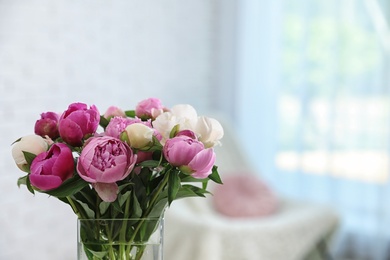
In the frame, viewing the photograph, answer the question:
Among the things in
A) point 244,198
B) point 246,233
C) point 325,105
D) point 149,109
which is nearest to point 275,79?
point 325,105

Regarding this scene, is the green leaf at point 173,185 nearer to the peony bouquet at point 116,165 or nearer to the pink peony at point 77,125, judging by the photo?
the peony bouquet at point 116,165

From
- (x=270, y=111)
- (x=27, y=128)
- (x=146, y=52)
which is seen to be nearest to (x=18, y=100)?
(x=27, y=128)

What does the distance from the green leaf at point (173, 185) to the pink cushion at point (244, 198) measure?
226 centimetres

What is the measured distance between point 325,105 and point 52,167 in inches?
119

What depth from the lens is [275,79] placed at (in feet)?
12.9

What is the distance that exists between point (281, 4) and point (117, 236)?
10.0 ft

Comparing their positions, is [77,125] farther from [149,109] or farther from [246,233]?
[246,233]

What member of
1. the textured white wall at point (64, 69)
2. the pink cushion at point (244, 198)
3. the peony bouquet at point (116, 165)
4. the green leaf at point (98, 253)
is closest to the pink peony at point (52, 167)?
the peony bouquet at point (116, 165)

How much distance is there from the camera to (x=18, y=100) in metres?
2.60

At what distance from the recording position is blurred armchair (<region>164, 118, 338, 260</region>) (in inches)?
111

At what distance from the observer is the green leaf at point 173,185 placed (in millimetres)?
942

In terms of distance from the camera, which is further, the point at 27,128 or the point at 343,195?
the point at 343,195

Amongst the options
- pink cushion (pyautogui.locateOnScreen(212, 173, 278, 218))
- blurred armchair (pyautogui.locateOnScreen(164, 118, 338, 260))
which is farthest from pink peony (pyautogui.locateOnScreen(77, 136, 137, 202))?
pink cushion (pyautogui.locateOnScreen(212, 173, 278, 218))

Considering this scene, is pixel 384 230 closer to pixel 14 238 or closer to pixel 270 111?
pixel 270 111
